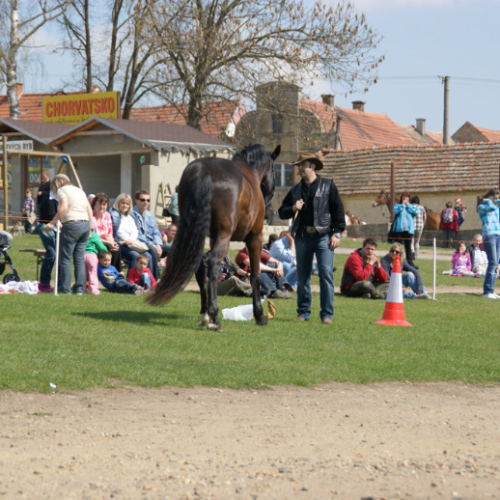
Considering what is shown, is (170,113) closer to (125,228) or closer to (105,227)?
(125,228)

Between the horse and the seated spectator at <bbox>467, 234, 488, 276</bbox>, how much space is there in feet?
44.6

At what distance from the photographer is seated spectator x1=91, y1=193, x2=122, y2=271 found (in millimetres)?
14031

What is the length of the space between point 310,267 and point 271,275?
398cm

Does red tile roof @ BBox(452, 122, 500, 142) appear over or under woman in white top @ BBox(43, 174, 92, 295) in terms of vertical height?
over

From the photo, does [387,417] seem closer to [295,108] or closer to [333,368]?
[333,368]

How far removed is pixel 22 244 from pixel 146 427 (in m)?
17.9

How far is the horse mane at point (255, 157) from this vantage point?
35.4 feet

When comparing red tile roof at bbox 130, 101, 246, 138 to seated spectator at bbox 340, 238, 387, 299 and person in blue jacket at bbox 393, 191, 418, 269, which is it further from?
seated spectator at bbox 340, 238, 387, 299

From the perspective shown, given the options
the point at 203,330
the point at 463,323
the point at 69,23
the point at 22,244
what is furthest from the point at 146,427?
the point at 69,23

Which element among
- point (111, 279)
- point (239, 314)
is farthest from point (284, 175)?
point (239, 314)

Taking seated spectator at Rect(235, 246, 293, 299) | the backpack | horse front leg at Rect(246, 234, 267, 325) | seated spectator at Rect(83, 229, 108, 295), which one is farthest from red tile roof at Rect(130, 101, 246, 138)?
horse front leg at Rect(246, 234, 267, 325)

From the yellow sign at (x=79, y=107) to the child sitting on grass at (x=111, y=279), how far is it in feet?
77.5

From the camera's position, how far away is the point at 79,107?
38.4m

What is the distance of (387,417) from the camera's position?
6113 millimetres
